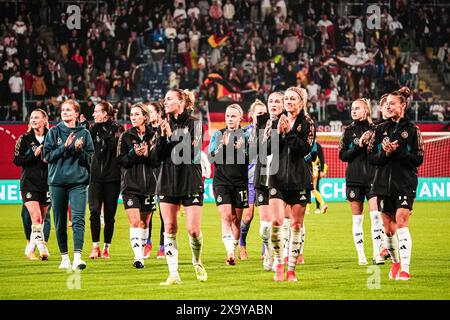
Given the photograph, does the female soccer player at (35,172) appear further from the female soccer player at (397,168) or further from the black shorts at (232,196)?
the female soccer player at (397,168)

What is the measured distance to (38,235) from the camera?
15.1 metres

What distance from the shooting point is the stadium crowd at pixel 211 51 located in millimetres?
34312

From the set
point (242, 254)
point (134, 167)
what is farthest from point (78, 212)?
point (242, 254)

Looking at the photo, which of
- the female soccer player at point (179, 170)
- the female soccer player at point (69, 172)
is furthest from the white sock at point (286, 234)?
the female soccer player at point (69, 172)

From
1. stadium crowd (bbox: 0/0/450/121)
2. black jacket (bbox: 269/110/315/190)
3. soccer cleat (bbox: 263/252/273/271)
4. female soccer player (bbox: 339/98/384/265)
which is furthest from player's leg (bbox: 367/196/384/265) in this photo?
stadium crowd (bbox: 0/0/450/121)

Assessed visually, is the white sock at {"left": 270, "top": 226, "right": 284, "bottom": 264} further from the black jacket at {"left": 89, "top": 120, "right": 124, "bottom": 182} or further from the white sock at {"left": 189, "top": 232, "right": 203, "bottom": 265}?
the black jacket at {"left": 89, "top": 120, "right": 124, "bottom": 182}

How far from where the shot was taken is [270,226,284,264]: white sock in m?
12.0

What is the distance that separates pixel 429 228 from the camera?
21531mm

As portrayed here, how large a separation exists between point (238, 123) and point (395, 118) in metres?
3.07

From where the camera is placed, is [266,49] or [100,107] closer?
[100,107]

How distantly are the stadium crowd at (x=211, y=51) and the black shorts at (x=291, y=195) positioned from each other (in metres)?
20.8

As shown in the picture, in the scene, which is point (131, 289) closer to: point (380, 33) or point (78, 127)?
point (78, 127)

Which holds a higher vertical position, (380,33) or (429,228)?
(380,33)

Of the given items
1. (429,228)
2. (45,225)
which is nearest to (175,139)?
(45,225)
